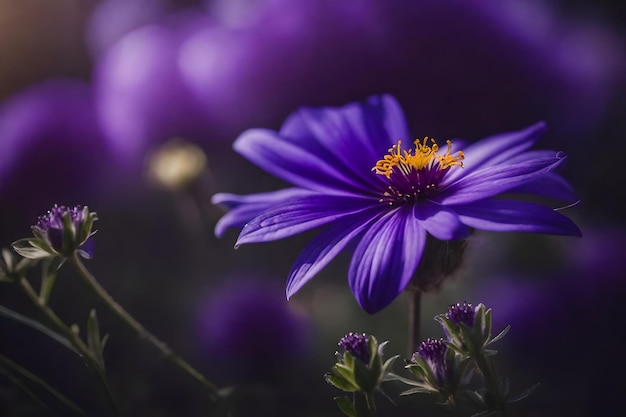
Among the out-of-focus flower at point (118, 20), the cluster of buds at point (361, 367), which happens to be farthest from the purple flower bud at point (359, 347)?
the out-of-focus flower at point (118, 20)

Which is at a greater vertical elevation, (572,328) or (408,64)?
(408,64)

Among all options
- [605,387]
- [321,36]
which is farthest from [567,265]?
[321,36]

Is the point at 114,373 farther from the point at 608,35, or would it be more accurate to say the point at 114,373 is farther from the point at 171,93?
the point at 608,35

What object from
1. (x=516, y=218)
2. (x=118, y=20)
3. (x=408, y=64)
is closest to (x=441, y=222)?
(x=516, y=218)

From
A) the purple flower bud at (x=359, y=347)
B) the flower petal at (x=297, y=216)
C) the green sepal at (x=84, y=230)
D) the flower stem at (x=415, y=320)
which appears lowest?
the flower stem at (x=415, y=320)

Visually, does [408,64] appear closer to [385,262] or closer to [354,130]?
[354,130]

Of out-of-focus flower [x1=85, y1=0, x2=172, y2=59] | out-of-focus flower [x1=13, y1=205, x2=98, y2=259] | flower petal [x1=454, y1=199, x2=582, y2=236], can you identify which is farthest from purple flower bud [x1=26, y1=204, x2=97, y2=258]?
out-of-focus flower [x1=85, y1=0, x2=172, y2=59]

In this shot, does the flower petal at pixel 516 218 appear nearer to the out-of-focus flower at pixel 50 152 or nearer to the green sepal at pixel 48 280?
the green sepal at pixel 48 280
